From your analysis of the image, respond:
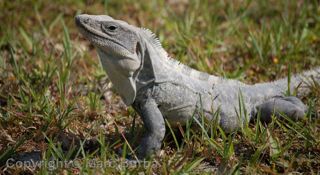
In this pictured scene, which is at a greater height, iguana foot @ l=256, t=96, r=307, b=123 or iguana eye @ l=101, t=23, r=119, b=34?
iguana eye @ l=101, t=23, r=119, b=34

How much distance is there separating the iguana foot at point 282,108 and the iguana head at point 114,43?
125 centimetres

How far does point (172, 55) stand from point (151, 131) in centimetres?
206

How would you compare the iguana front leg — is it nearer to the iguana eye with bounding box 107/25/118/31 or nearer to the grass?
the grass

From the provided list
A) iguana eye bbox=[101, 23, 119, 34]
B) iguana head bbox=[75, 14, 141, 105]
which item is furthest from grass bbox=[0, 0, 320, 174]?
iguana eye bbox=[101, 23, 119, 34]

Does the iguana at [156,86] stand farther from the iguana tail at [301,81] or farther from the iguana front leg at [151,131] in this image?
the iguana tail at [301,81]

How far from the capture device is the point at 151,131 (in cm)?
420

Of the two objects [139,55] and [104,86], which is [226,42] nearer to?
[104,86]

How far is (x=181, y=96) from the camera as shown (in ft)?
14.4

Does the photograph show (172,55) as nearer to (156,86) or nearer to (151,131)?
(156,86)

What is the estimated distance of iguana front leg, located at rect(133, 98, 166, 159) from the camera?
419 centimetres

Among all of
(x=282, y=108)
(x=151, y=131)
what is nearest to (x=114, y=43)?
(x=151, y=131)

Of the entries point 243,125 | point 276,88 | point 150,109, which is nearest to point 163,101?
point 150,109

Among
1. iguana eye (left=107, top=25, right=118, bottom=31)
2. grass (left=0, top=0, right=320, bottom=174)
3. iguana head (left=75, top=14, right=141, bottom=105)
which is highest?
iguana eye (left=107, top=25, right=118, bottom=31)

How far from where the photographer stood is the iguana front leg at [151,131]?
4.19 meters
